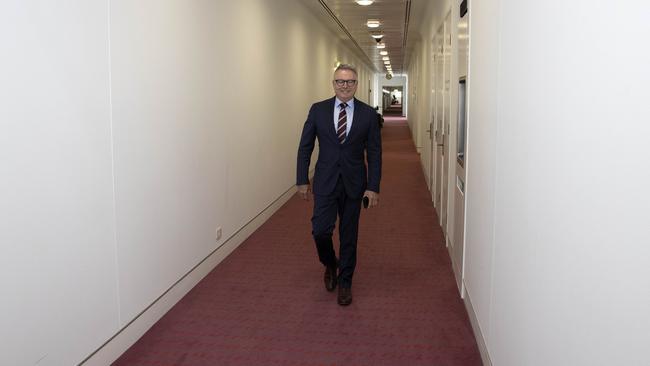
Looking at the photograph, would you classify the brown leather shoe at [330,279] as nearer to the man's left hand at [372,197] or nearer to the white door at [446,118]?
the man's left hand at [372,197]

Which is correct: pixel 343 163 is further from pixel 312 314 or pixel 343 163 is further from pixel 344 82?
pixel 312 314

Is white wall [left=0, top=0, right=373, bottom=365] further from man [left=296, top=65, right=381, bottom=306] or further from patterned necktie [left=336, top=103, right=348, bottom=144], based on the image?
patterned necktie [left=336, top=103, right=348, bottom=144]

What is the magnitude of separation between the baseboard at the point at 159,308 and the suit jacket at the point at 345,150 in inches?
52.4

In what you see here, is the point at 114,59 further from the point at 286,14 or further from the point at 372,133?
the point at 286,14

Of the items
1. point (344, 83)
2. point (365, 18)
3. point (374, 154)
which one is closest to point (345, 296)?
point (374, 154)

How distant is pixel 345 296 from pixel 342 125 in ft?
4.24

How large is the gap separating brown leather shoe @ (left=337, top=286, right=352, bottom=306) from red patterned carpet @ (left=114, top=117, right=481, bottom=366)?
0.17 ft

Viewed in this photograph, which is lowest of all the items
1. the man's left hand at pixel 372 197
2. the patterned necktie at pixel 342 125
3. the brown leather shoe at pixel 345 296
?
the brown leather shoe at pixel 345 296

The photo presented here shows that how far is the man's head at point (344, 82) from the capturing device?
4.29 meters

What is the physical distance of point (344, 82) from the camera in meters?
4.30

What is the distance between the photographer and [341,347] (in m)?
3.66

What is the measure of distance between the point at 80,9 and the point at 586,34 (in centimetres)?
253

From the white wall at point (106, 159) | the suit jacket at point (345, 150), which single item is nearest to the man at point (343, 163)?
the suit jacket at point (345, 150)

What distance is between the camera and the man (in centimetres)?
434
